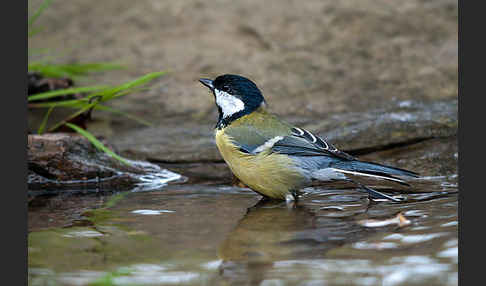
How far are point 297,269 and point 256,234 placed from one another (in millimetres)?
717

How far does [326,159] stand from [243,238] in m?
1.14

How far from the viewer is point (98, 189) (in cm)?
468

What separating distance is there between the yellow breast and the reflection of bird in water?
0.23 metres

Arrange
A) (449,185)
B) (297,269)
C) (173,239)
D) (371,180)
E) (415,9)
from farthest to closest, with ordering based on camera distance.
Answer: (415,9) < (371,180) < (449,185) < (173,239) < (297,269)

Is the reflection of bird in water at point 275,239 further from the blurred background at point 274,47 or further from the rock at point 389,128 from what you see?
the blurred background at point 274,47

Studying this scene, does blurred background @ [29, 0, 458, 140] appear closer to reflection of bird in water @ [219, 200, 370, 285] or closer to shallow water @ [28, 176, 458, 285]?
shallow water @ [28, 176, 458, 285]

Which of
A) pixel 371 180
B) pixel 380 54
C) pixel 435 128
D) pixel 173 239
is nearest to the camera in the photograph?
pixel 173 239

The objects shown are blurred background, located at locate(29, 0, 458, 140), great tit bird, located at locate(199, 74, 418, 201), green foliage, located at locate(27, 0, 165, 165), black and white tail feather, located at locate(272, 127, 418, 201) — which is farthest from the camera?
blurred background, located at locate(29, 0, 458, 140)

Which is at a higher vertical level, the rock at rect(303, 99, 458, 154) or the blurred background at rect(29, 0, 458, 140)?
the blurred background at rect(29, 0, 458, 140)

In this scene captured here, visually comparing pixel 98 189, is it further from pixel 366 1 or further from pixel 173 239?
pixel 366 1

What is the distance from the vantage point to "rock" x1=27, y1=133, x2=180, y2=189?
15.1ft

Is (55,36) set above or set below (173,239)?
above

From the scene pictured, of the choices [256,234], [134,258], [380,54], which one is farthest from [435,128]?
[134,258]

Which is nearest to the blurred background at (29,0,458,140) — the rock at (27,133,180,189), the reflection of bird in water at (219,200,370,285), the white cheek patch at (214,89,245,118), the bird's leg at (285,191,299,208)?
the rock at (27,133,180,189)
